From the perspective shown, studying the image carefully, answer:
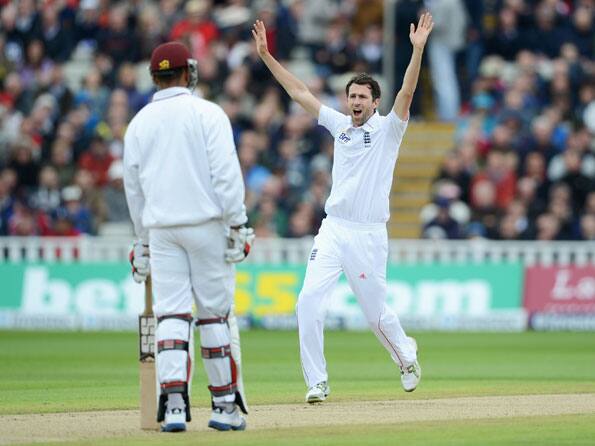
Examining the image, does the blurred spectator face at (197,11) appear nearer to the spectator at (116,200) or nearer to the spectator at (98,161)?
the spectator at (98,161)

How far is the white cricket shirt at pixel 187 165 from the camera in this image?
10352 millimetres

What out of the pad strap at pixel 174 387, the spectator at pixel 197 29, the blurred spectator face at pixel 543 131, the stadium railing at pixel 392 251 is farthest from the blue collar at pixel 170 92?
the spectator at pixel 197 29

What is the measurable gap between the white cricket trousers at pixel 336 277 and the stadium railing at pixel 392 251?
1106 centimetres

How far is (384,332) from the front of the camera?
1326 centimetres

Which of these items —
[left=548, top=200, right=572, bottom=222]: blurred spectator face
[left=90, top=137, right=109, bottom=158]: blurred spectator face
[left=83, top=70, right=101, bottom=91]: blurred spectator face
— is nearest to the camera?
[left=548, top=200, right=572, bottom=222]: blurred spectator face

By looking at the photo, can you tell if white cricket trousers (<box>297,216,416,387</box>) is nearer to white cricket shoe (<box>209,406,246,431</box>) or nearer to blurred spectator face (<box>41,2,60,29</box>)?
white cricket shoe (<box>209,406,246,431</box>)

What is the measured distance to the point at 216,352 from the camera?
10.5 metres

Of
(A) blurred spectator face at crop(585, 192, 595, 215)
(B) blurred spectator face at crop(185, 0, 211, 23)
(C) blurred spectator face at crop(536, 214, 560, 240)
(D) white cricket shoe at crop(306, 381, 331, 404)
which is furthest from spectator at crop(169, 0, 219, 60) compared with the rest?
(D) white cricket shoe at crop(306, 381, 331, 404)

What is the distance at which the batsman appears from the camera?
10375 mm

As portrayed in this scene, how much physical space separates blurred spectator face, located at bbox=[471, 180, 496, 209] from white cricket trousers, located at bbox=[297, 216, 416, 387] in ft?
39.7

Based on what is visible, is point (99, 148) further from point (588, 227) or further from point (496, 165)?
point (588, 227)

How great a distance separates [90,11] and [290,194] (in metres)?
6.74

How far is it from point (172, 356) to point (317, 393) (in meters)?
2.57

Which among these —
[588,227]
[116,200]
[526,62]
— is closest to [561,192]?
[588,227]
